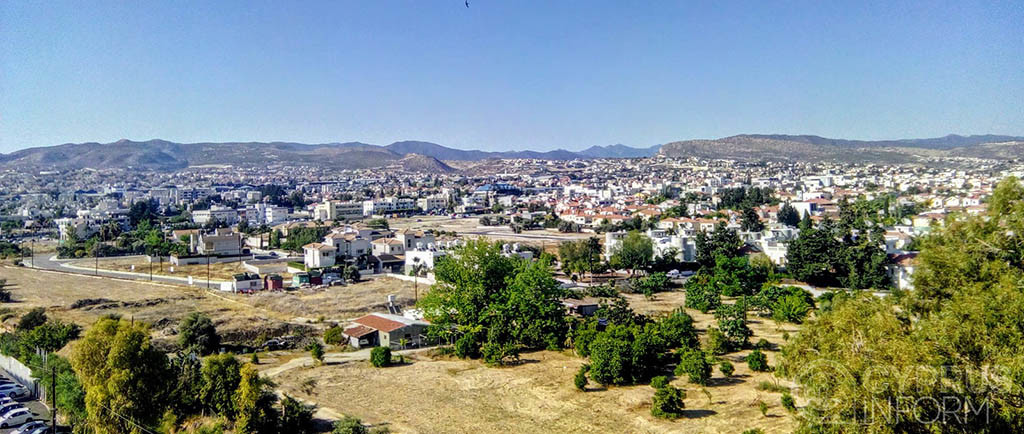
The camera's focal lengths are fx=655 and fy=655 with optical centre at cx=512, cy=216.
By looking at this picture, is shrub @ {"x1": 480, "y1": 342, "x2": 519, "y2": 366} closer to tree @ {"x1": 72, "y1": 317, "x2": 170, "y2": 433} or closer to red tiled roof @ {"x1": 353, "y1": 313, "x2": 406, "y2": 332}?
red tiled roof @ {"x1": 353, "y1": 313, "x2": 406, "y2": 332}

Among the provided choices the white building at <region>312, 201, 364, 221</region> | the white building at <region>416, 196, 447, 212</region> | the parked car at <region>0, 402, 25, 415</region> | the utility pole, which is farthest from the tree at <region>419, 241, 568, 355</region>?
the white building at <region>416, 196, 447, 212</region>

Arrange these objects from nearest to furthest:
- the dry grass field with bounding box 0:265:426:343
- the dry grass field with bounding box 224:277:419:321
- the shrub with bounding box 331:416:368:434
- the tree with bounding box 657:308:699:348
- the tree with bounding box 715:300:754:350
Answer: the shrub with bounding box 331:416:368:434, the tree with bounding box 657:308:699:348, the tree with bounding box 715:300:754:350, the dry grass field with bounding box 0:265:426:343, the dry grass field with bounding box 224:277:419:321

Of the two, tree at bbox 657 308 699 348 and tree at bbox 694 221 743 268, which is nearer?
tree at bbox 657 308 699 348

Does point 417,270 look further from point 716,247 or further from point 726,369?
point 726,369

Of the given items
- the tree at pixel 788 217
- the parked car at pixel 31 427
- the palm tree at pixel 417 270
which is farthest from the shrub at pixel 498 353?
the tree at pixel 788 217

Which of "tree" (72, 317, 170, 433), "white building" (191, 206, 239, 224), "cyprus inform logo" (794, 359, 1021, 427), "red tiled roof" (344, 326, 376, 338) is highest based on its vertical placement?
"cyprus inform logo" (794, 359, 1021, 427)

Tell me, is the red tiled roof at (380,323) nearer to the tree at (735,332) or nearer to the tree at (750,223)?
the tree at (735,332)

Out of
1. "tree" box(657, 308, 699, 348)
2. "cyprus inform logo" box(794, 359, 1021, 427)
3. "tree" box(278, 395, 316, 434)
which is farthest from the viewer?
"tree" box(657, 308, 699, 348)
